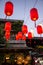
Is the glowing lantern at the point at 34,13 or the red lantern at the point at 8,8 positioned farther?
the glowing lantern at the point at 34,13

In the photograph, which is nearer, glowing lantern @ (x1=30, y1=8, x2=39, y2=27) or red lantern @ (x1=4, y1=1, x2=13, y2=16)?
red lantern @ (x1=4, y1=1, x2=13, y2=16)

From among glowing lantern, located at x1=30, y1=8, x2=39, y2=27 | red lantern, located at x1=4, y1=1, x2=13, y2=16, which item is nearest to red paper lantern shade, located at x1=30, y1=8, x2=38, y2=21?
glowing lantern, located at x1=30, y1=8, x2=39, y2=27

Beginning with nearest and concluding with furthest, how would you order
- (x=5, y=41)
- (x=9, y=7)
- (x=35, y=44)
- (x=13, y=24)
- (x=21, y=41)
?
1. (x=9, y=7)
2. (x=5, y=41)
3. (x=21, y=41)
4. (x=13, y=24)
5. (x=35, y=44)

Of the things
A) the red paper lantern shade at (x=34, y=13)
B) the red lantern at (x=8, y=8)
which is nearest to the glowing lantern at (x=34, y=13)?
the red paper lantern shade at (x=34, y=13)

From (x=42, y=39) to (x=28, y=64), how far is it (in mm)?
9390

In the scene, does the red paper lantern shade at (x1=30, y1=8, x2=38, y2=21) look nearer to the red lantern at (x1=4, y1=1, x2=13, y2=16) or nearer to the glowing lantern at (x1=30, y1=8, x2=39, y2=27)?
the glowing lantern at (x1=30, y1=8, x2=39, y2=27)

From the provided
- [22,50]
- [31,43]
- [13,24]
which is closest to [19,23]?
[13,24]

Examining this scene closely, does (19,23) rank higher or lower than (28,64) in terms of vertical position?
higher

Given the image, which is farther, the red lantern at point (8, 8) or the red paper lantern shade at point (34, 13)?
the red paper lantern shade at point (34, 13)

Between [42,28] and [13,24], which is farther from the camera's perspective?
[13,24]

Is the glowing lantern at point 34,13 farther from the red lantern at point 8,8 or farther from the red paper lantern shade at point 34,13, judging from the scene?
the red lantern at point 8,8

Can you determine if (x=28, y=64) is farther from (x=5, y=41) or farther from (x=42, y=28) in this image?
(x=42, y=28)

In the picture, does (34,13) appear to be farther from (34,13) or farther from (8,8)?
(8,8)

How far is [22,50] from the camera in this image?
1520 centimetres
